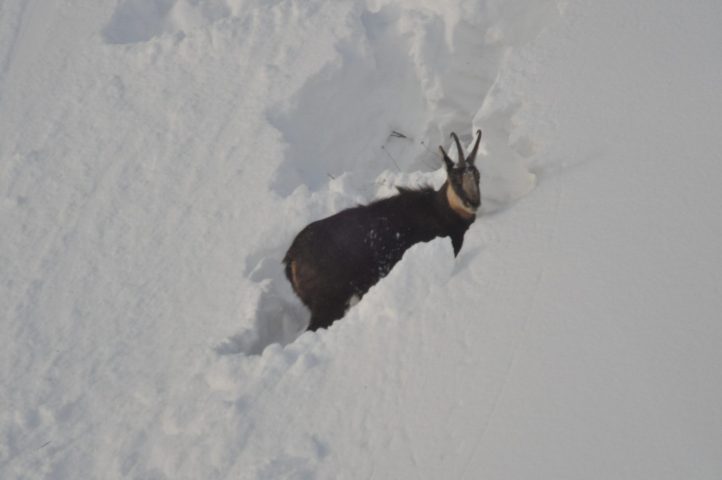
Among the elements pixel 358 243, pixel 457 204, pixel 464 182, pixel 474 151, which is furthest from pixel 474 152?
pixel 358 243

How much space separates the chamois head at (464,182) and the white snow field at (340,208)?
0.60 ft

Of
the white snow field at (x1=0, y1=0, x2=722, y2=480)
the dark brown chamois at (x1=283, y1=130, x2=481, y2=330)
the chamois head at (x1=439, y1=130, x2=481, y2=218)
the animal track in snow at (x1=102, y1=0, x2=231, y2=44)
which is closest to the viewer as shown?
the white snow field at (x1=0, y1=0, x2=722, y2=480)

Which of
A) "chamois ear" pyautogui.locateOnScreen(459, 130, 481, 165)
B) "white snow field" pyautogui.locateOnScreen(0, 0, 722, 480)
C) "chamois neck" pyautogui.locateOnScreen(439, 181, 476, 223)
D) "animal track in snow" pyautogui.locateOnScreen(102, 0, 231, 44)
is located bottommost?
"chamois neck" pyautogui.locateOnScreen(439, 181, 476, 223)

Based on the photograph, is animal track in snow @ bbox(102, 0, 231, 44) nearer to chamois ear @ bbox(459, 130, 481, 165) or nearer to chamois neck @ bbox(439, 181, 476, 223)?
chamois neck @ bbox(439, 181, 476, 223)

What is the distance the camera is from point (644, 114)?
18.4 feet

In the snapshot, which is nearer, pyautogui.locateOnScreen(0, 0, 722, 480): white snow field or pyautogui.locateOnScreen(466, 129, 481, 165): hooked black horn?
pyautogui.locateOnScreen(0, 0, 722, 480): white snow field

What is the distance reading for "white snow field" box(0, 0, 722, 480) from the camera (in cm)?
424

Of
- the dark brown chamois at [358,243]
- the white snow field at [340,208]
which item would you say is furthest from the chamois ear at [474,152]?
the white snow field at [340,208]

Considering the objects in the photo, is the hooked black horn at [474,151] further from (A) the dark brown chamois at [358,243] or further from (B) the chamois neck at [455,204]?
(B) the chamois neck at [455,204]

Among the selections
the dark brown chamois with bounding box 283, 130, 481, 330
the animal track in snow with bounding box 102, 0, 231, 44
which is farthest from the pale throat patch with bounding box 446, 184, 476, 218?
the animal track in snow with bounding box 102, 0, 231, 44

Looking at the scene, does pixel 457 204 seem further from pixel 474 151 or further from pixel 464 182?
pixel 474 151

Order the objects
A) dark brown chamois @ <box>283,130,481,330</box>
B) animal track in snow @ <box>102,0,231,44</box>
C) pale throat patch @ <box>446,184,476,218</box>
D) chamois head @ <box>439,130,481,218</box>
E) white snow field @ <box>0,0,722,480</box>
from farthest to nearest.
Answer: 1. animal track in snow @ <box>102,0,231,44</box>
2. pale throat patch @ <box>446,184,476,218</box>
3. chamois head @ <box>439,130,481,218</box>
4. dark brown chamois @ <box>283,130,481,330</box>
5. white snow field @ <box>0,0,722,480</box>

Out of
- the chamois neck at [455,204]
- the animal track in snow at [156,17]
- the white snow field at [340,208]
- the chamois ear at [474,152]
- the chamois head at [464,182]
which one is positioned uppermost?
the animal track in snow at [156,17]

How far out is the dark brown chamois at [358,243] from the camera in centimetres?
607
